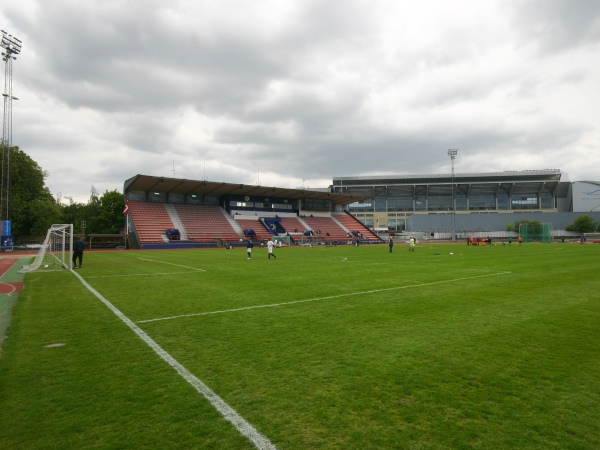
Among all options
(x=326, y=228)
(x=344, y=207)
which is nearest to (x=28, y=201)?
(x=326, y=228)

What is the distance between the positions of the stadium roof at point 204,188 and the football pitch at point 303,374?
4360cm

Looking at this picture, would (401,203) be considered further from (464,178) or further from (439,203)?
(464,178)

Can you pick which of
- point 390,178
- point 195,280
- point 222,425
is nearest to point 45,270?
point 195,280

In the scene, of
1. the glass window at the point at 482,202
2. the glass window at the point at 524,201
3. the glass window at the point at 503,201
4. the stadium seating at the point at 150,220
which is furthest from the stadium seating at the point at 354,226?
the glass window at the point at 524,201

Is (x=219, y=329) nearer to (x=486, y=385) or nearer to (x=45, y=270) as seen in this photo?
(x=486, y=385)

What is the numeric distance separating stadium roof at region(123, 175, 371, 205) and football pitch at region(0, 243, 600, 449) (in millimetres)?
43600

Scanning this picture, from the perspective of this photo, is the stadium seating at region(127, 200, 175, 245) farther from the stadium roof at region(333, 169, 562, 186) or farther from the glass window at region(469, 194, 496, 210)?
the glass window at region(469, 194, 496, 210)

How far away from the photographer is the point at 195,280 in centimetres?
1500

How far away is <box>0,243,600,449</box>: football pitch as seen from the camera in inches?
138

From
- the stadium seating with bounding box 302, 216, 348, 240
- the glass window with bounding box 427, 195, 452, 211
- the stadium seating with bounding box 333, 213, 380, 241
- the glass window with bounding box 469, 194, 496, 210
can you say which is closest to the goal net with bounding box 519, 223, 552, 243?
the stadium seating with bounding box 333, 213, 380, 241

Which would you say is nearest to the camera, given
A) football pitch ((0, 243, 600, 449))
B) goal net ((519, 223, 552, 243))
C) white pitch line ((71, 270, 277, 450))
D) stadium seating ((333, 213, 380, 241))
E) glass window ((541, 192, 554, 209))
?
white pitch line ((71, 270, 277, 450))

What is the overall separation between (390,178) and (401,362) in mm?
119722

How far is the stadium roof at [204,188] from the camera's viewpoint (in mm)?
50938

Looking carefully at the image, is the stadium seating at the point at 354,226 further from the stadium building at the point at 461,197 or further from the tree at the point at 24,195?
the tree at the point at 24,195
